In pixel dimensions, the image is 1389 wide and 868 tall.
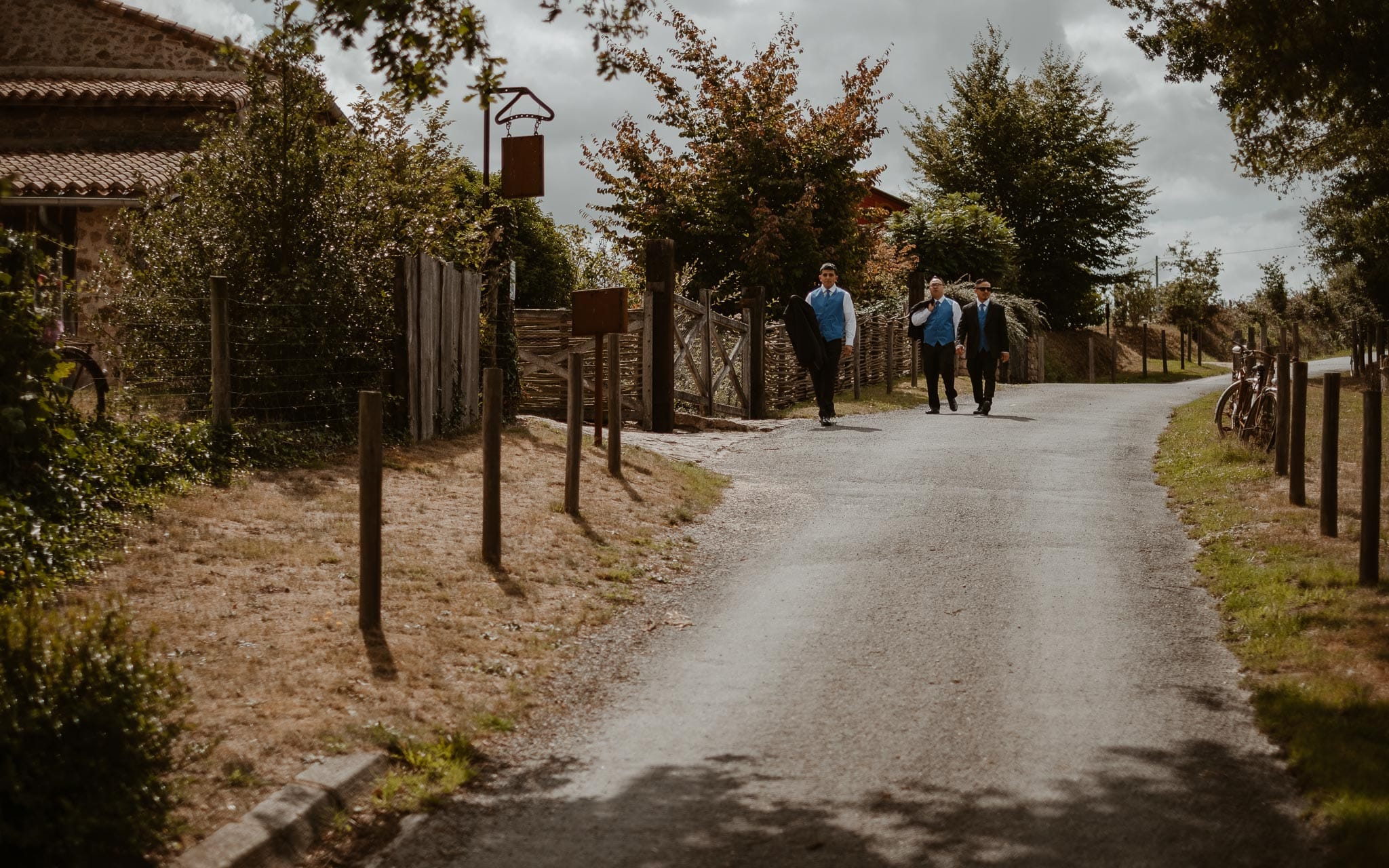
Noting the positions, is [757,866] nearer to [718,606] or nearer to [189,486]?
[718,606]

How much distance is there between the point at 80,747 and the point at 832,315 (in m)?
15.0

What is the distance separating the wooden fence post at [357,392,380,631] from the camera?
7.22 meters

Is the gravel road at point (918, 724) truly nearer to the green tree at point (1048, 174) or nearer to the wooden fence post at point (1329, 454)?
the wooden fence post at point (1329, 454)

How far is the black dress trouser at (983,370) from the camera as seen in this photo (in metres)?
19.1

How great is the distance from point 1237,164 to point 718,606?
51.3 ft

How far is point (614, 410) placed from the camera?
12.5 metres

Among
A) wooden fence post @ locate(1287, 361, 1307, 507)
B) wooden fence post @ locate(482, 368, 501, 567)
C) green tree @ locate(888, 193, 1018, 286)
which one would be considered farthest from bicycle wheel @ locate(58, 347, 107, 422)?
green tree @ locate(888, 193, 1018, 286)

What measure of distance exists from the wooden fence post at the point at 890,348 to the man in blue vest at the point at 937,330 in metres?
4.69

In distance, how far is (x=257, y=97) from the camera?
12.7 meters

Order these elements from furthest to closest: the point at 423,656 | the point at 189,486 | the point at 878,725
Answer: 1. the point at 189,486
2. the point at 423,656
3. the point at 878,725

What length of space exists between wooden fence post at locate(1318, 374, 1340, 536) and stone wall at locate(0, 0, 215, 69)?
21.4 m

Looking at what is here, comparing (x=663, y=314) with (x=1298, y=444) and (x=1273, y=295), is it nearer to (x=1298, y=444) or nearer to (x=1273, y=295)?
(x=1298, y=444)

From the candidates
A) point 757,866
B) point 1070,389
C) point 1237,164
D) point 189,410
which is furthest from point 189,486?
point 1070,389

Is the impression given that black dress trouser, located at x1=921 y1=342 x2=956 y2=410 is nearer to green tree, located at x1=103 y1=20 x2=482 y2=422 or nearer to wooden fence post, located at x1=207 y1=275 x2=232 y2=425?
green tree, located at x1=103 y1=20 x2=482 y2=422
